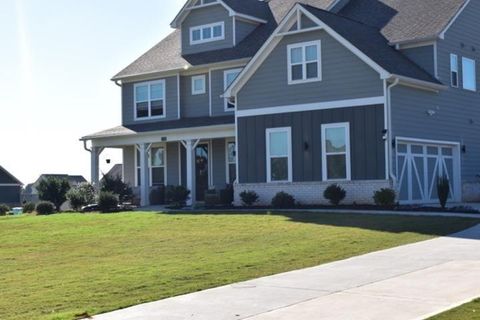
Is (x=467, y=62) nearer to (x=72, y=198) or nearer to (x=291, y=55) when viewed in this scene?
(x=291, y=55)

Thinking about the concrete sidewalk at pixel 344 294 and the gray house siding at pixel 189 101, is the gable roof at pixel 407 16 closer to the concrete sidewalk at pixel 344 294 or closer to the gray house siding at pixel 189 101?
the gray house siding at pixel 189 101

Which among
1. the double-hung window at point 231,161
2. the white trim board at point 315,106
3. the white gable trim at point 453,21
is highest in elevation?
the white gable trim at point 453,21

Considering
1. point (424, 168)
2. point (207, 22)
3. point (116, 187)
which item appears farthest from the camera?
point (207, 22)

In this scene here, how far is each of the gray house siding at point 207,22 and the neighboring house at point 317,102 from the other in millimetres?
51

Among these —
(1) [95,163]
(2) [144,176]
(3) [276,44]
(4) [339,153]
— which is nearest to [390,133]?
(4) [339,153]

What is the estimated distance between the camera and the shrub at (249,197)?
1080 inches

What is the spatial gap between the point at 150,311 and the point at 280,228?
9.71 meters

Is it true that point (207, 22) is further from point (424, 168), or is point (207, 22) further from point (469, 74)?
point (424, 168)

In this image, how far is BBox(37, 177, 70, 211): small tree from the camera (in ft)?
109

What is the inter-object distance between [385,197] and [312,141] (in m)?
3.79

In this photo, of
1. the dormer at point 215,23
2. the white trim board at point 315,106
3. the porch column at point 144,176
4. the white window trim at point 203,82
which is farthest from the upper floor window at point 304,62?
the porch column at point 144,176

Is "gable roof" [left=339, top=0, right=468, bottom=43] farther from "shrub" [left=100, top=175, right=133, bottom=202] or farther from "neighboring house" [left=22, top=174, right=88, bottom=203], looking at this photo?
"neighboring house" [left=22, top=174, right=88, bottom=203]

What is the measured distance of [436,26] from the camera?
27.9 metres

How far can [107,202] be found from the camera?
2894 cm
